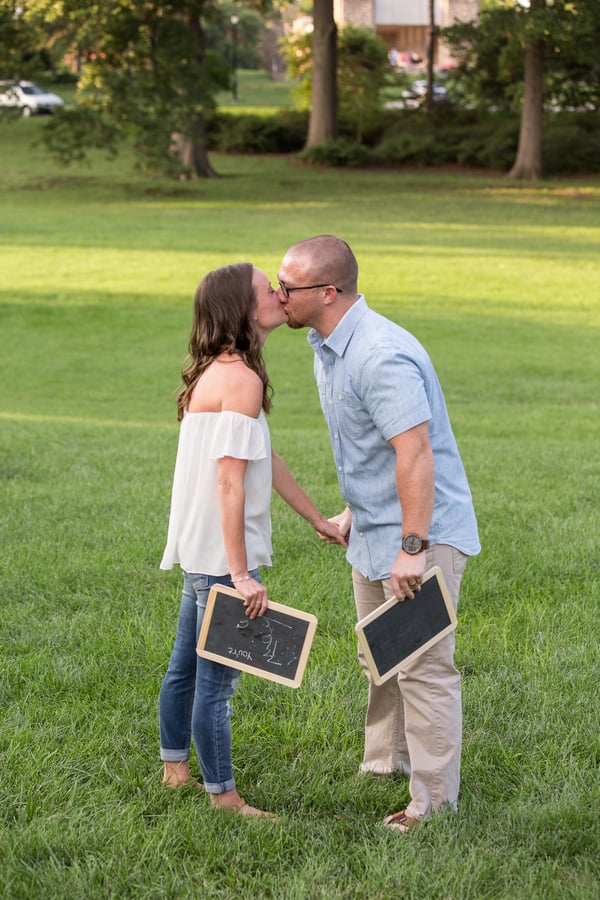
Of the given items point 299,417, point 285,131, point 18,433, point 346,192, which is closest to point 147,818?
point 18,433

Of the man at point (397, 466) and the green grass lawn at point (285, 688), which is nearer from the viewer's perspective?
the green grass lawn at point (285, 688)

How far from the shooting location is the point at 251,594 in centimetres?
359

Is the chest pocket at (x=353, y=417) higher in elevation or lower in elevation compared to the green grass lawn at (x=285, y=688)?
higher

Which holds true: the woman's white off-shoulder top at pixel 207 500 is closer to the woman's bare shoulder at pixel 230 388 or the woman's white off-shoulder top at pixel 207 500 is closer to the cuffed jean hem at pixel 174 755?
the woman's bare shoulder at pixel 230 388

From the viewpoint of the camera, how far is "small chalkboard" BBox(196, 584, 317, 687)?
362 cm

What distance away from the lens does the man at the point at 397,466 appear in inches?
140

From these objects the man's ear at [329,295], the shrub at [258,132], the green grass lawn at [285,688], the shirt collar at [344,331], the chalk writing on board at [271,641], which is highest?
the shrub at [258,132]

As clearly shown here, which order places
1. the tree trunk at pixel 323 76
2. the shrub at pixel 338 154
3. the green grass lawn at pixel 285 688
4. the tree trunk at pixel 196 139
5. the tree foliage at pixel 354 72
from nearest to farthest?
the green grass lawn at pixel 285 688 → the tree trunk at pixel 196 139 → the tree trunk at pixel 323 76 → the shrub at pixel 338 154 → the tree foliage at pixel 354 72

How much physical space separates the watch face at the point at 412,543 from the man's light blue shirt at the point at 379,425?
158 millimetres

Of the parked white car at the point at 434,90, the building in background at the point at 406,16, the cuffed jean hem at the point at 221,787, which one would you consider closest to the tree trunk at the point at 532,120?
the parked white car at the point at 434,90

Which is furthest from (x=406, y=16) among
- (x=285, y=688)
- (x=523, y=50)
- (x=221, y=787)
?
(x=221, y=787)

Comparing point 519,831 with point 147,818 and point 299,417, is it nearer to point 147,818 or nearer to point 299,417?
point 147,818

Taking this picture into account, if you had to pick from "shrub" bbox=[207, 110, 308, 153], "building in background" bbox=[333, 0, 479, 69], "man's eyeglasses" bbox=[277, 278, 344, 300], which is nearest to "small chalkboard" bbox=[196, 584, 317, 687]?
"man's eyeglasses" bbox=[277, 278, 344, 300]

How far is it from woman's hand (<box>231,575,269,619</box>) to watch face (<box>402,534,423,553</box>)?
48 centimetres
